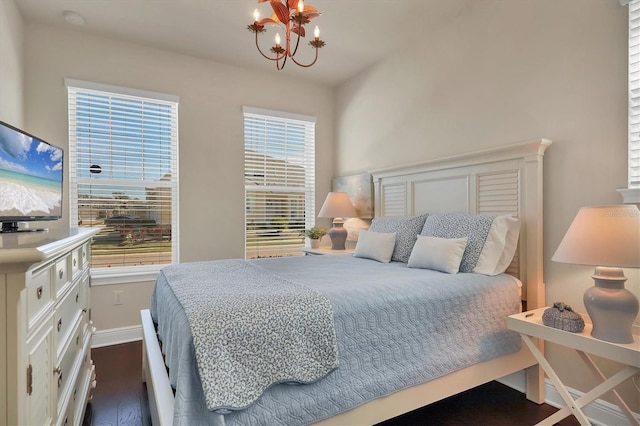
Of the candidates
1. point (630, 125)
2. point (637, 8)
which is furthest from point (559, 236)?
point (637, 8)

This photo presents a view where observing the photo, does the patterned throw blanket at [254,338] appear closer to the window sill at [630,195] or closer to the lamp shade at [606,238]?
the lamp shade at [606,238]

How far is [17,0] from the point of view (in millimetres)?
2670

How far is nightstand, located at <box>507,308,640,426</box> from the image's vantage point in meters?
1.53

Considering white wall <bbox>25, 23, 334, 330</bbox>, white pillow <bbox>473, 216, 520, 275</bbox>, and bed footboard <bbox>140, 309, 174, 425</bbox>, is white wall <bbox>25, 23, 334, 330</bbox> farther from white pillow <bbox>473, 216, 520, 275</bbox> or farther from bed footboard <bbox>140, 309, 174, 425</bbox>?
white pillow <bbox>473, 216, 520, 275</bbox>

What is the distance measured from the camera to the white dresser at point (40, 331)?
95 centimetres

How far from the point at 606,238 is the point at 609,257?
91 mm

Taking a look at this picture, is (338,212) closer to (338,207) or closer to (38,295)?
(338,207)

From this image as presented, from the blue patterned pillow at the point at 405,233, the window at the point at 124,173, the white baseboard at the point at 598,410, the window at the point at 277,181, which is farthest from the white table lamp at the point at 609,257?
the window at the point at 124,173

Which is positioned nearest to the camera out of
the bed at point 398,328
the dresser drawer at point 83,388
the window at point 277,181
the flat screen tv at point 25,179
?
the bed at point 398,328

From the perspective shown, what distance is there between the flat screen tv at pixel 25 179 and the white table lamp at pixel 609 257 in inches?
102

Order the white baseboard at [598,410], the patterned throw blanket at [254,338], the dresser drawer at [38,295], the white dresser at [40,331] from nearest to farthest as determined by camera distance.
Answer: the white dresser at [40,331]
the dresser drawer at [38,295]
the patterned throw blanket at [254,338]
the white baseboard at [598,410]

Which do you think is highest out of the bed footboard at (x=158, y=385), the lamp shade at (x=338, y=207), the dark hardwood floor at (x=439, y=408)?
the lamp shade at (x=338, y=207)

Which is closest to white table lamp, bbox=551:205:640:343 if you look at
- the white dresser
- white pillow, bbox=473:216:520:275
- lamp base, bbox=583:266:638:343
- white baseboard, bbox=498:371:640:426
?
lamp base, bbox=583:266:638:343

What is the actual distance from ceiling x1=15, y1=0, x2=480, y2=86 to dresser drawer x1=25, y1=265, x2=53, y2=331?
235 centimetres
